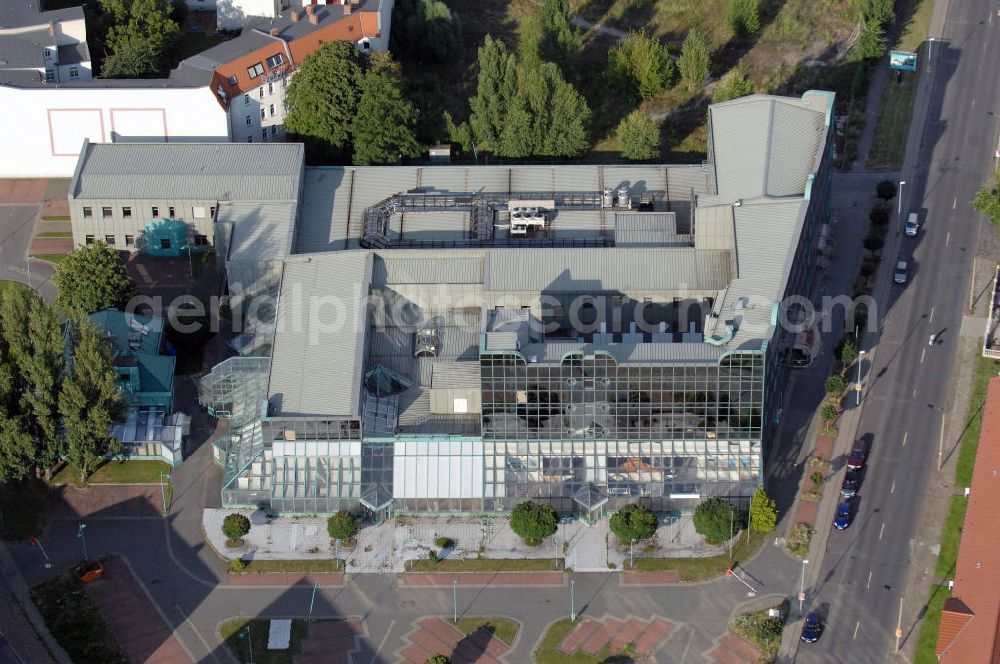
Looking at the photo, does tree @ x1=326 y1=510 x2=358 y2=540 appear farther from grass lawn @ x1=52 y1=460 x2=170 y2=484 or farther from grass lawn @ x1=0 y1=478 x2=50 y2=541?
grass lawn @ x1=0 y1=478 x2=50 y2=541

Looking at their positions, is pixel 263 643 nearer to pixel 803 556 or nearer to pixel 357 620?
pixel 357 620

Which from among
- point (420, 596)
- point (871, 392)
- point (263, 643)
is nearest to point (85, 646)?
point (263, 643)

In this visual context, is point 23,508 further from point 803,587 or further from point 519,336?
point 803,587

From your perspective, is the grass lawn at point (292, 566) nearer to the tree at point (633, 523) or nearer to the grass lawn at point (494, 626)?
the grass lawn at point (494, 626)

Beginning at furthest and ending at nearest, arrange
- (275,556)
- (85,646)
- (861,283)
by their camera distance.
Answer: (861,283), (275,556), (85,646)

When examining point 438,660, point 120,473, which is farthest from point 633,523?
point 120,473

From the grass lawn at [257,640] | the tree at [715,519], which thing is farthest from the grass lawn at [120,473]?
the tree at [715,519]

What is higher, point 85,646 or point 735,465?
point 735,465
